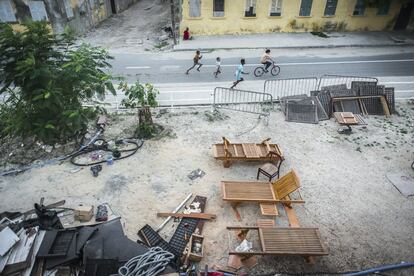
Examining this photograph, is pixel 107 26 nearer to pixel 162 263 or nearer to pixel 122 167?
pixel 122 167

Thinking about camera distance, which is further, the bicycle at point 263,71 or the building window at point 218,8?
the building window at point 218,8

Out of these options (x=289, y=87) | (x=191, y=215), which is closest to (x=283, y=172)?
(x=191, y=215)

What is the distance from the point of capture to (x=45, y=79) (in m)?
8.05

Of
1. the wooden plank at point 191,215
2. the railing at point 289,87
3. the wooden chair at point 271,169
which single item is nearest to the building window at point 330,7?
the railing at point 289,87

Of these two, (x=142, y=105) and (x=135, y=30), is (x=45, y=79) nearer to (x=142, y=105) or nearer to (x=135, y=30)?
(x=142, y=105)

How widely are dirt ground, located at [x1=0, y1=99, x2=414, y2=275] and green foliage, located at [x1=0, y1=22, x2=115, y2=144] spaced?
5.12 feet

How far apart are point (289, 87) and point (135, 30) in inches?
633

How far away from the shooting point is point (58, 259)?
5949 millimetres

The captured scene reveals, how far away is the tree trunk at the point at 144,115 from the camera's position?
35.0 ft

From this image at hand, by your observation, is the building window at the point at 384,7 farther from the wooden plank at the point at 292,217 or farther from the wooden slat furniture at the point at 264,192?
the wooden plank at the point at 292,217

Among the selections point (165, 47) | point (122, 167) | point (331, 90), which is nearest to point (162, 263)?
point (122, 167)

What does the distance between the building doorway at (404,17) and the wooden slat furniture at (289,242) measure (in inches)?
937

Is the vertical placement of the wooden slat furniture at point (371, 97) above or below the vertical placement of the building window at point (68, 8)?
below

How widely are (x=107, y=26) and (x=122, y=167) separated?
21.1m
